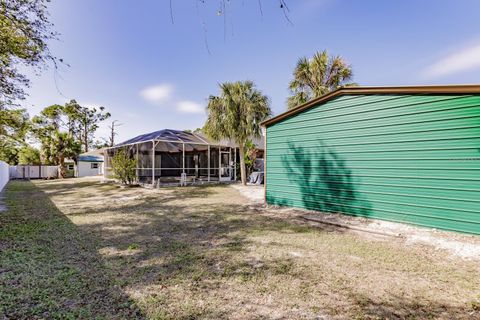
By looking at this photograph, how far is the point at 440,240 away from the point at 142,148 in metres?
15.8

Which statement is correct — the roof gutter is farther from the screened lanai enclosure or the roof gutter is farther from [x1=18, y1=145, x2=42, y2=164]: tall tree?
[x1=18, y1=145, x2=42, y2=164]: tall tree

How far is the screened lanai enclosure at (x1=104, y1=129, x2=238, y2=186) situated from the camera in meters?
14.9

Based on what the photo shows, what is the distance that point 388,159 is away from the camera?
5566 mm

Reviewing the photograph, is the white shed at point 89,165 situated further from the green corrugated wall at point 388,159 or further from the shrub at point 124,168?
the green corrugated wall at point 388,159

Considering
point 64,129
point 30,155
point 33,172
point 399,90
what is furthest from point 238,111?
point 64,129

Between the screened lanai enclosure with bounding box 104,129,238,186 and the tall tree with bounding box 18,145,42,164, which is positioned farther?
the tall tree with bounding box 18,145,42,164

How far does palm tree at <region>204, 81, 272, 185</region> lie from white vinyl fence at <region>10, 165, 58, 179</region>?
21369 millimetres

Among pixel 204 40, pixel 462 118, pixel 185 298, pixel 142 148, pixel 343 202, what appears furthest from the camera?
pixel 142 148

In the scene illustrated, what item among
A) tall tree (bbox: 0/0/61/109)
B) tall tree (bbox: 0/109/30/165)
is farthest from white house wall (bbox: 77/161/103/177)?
tall tree (bbox: 0/0/61/109)

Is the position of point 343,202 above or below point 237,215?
above

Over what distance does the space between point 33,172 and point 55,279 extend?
28.8m

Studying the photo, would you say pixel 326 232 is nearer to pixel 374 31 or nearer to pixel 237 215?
pixel 237 215

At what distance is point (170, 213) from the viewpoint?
720cm

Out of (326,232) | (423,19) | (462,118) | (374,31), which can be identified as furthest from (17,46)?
(423,19)
